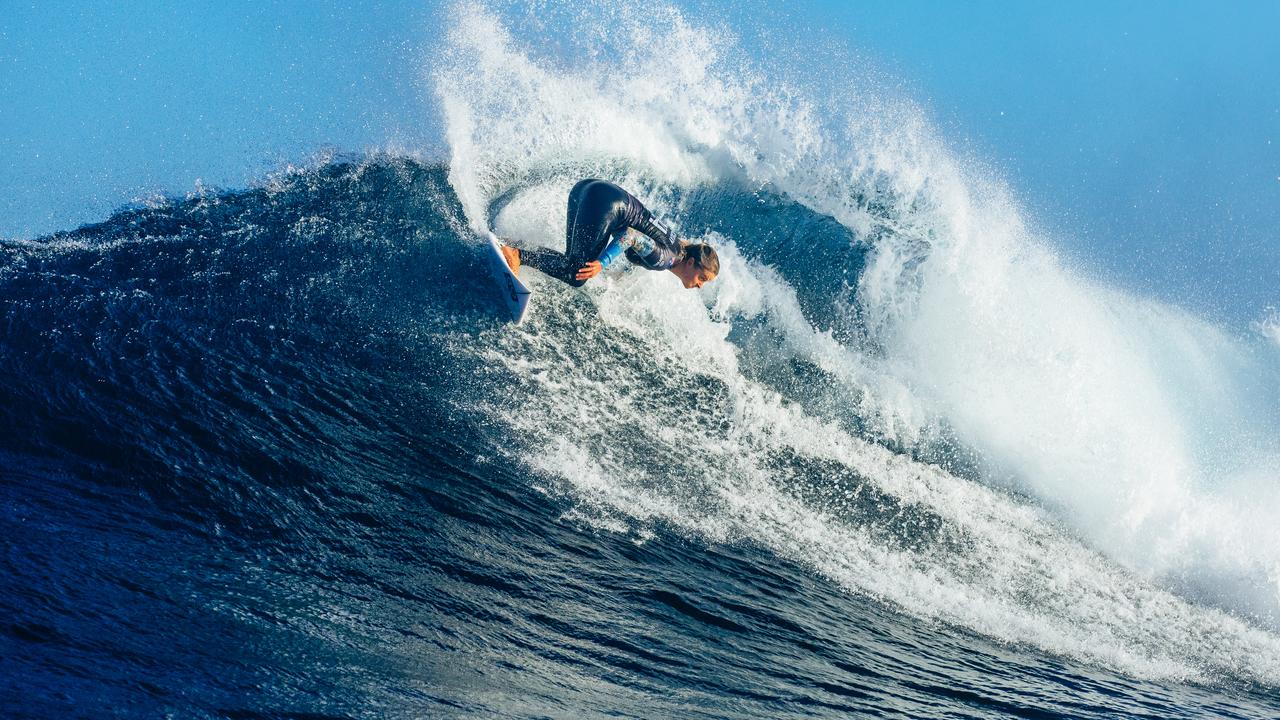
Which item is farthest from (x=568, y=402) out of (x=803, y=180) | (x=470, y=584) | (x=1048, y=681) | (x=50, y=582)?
(x=803, y=180)

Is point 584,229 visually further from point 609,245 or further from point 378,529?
point 378,529

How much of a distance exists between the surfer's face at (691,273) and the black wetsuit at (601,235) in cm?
9

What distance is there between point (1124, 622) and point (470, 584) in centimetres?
572

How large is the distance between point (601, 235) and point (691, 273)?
103 centimetres

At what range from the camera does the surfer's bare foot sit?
6.41m

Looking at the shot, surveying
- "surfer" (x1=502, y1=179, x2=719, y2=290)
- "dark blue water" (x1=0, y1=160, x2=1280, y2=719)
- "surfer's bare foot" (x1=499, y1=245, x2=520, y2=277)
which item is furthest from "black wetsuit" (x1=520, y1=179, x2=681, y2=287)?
"dark blue water" (x1=0, y1=160, x2=1280, y2=719)

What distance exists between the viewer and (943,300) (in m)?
8.80

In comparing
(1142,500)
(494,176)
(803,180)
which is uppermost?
(803,180)

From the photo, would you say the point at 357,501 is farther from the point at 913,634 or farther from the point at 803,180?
the point at 803,180

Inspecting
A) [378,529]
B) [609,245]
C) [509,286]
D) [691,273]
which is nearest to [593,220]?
[609,245]

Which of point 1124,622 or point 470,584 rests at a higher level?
point 1124,622

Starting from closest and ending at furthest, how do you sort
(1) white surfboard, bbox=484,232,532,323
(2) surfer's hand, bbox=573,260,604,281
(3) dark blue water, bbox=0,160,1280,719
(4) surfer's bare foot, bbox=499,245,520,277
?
(3) dark blue water, bbox=0,160,1280,719, (1) white surfboard, bbox=484,232,532,323, (4) surfer's bare foot, bbox=499,245,520,277, (2) surfer's hand, bbox=573,260,604,281

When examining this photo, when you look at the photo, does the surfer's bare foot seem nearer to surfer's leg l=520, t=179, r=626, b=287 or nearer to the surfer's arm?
surfer's leg l=520, t=179, r=626, b=287

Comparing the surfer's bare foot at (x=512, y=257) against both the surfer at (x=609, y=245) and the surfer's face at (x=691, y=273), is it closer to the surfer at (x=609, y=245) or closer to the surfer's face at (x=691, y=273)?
the surfer at (x=609, y=245)
